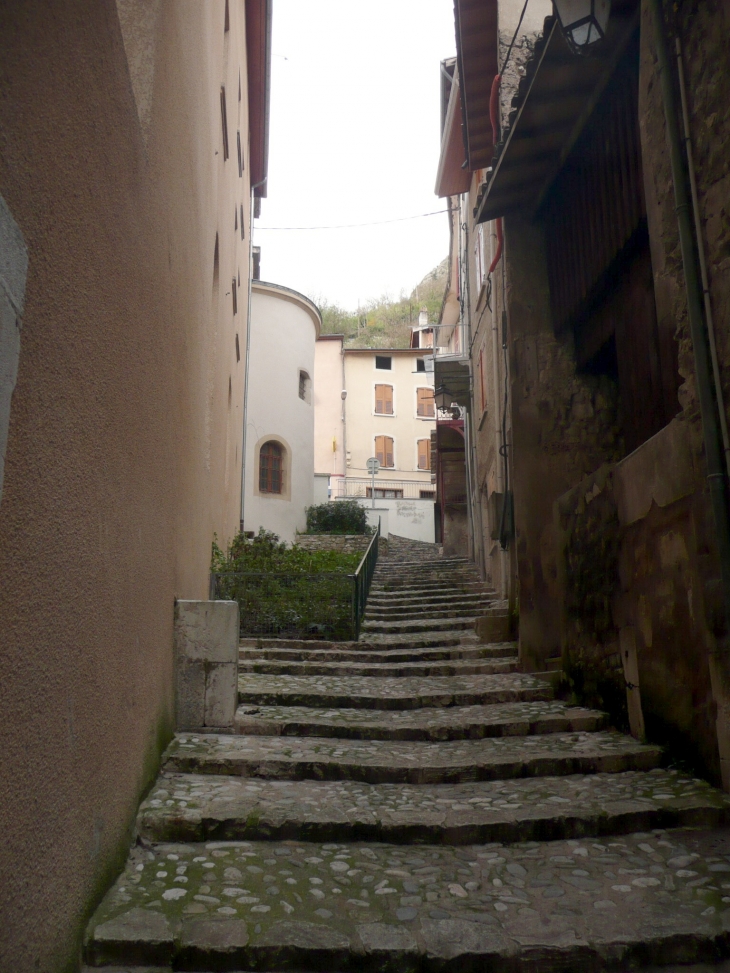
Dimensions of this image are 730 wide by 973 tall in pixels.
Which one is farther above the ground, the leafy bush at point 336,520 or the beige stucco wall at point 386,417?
the beige stucco wall at point 386,417

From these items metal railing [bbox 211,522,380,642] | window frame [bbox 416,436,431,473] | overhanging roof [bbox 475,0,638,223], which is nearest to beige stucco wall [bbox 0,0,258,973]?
overhanging roof [bbox 475,0,638,223]

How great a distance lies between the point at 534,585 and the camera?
7.99 meters

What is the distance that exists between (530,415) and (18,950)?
676 centimetres

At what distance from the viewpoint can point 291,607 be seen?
9.75m

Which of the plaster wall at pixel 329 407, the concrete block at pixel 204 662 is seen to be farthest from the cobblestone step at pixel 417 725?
the plaster wall at pixel 329 407

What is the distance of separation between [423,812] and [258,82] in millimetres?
15075

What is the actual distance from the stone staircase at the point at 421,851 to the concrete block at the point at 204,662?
22cm

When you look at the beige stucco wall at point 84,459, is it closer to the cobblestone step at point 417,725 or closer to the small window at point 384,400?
the cobblestone step at point 417,725

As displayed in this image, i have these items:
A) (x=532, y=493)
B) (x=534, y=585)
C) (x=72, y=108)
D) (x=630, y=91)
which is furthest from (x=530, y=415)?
(x=72, y=108)

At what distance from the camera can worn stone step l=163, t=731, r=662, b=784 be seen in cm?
480

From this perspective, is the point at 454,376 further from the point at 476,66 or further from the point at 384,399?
the point at 384,399

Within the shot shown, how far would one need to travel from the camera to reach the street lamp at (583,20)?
5129 millimetres

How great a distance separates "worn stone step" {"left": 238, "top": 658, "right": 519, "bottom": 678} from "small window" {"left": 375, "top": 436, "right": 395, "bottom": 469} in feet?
99.1

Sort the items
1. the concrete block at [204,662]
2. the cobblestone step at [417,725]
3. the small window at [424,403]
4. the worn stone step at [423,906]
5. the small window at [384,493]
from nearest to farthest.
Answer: the worn stone step at [423,906]
the concrete block at [204,662]
the cobblestone step at [417,725]
the small window at [384,493]
the small window at [424,403]
